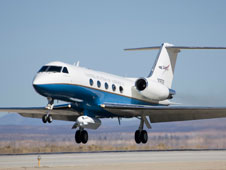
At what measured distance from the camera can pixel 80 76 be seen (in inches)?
1302

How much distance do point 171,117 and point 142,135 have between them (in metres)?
2.25

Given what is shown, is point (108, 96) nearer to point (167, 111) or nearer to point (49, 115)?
point (167, 111)

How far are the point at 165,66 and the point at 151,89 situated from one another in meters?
3.78

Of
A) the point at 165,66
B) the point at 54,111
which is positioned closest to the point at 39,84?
the point at 54,111

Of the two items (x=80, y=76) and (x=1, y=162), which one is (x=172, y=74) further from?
(x=1, y=162)

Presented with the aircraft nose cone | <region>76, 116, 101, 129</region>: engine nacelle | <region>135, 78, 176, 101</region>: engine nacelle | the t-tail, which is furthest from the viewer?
the t-tail

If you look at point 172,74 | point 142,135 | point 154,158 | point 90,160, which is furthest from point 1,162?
point 172,74

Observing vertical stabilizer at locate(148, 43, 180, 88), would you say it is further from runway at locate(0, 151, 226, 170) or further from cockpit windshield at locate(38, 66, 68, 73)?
cockpit windshield at locate(38, 66, 68, 73)

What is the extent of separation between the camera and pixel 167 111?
119 feet

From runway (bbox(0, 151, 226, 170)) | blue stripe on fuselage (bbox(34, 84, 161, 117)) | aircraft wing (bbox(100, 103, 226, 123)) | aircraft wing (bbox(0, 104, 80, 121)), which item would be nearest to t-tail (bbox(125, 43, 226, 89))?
aircraft wing (bbox(100, 103, 226, 123))

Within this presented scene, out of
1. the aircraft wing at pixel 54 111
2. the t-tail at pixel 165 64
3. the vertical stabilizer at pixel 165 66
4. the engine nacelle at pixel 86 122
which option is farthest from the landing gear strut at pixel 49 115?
the vertical stabilizer at pixel 165 66

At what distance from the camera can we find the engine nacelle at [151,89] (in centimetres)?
3731

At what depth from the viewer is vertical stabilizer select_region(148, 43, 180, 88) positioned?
1574 inches

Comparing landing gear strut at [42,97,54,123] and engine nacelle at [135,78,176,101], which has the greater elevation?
engine nacelle at [135,78,176,101]
